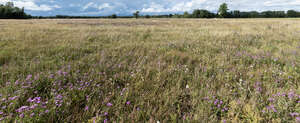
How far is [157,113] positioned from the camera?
190 centimetres

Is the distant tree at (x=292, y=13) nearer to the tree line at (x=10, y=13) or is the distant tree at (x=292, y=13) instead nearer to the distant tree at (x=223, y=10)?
the distant tree at (x=223, y=10)

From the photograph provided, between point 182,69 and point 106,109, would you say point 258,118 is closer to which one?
point 182,69

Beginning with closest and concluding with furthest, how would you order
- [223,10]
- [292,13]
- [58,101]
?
1. [58,101]
2. [223,10]
3. [292,13]

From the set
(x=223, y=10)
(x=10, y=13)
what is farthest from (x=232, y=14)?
(x=10, y=13)

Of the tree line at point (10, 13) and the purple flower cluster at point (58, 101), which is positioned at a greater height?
the tree line at point (10, 13)

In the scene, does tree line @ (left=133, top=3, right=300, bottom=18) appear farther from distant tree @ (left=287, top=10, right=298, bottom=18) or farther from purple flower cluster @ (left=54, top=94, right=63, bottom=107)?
purple flower cluster @ (left=54, top=94, right=63, bottom=107)

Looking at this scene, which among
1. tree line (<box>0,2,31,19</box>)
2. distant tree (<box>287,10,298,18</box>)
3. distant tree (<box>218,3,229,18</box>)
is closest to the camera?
tree line (<box>0,2,31,19</box>)

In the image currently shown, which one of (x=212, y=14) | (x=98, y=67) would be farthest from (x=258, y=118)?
(x=212, y=14)

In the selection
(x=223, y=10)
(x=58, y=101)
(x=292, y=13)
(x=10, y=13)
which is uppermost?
(x=292, y=13)

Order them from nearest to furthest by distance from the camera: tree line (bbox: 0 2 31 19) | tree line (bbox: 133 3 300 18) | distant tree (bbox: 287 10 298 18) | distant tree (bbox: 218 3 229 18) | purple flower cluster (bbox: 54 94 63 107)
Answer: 1. purple flower cluster (bbox: 54 94 63 107)
2. tree line (bbox: 0 2 31 19)
3. distant tree (bbox: 218 3 229 18)
4. tree line (bbox: 133 3 300 18)
5. distant tree (bbox: 287 10 298 18)

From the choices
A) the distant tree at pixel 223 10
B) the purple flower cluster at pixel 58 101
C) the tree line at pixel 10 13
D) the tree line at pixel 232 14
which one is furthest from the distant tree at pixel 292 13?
the tree line at pixel 10 13

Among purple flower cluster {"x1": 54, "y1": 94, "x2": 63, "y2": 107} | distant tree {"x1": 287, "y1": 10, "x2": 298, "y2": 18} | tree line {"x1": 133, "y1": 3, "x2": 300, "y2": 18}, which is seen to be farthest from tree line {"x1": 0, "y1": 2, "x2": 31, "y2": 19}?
distant tree {"x1": 287, "y1": 10, "x2": 298, "y2": 18}

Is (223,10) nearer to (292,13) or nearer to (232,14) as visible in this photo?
(232,14)

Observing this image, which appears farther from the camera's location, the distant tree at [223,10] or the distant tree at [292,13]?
the distant tree at [292,13]
